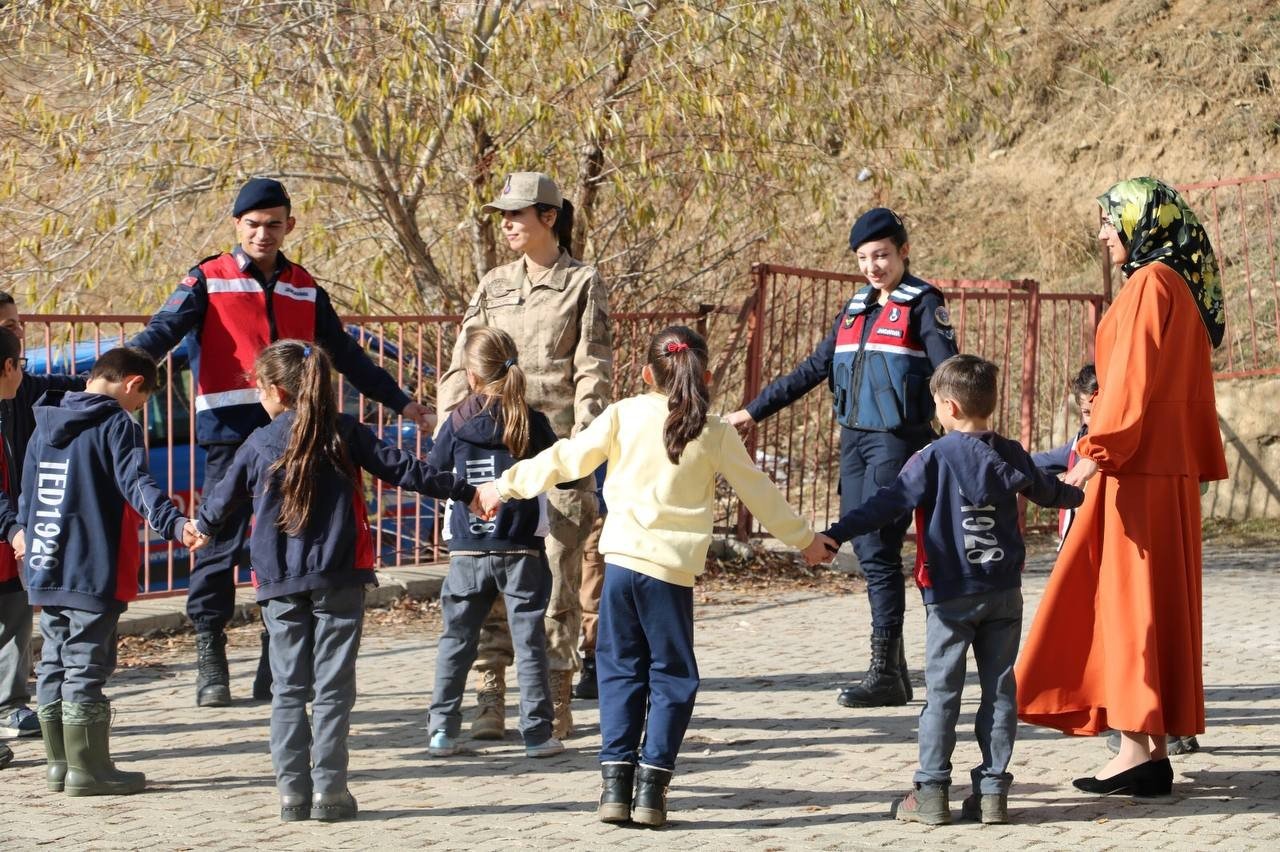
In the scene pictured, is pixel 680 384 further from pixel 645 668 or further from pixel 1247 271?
pixel 1247 271

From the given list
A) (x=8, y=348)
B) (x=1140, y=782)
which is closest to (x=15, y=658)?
(x=8, y=348)

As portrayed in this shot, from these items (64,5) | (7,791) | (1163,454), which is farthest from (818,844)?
(64,5)

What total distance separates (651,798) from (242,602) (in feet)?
14.2

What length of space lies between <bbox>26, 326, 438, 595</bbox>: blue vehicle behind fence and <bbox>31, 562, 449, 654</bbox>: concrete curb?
125 millimetres

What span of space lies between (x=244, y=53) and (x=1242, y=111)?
14.4 m

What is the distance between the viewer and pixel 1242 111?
64.1 ft

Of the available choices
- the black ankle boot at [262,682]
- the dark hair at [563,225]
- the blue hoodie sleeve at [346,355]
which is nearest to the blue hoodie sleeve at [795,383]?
the dark hair at [563,225]

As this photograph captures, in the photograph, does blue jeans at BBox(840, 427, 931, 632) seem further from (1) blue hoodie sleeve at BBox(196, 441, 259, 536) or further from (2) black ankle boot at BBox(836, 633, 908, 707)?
(1) blue hoodie sleeve at BBox(196, 441, 259, 536)

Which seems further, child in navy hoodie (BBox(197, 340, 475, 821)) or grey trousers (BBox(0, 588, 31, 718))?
grey trousers (BBox(0, 588, 31, 718))

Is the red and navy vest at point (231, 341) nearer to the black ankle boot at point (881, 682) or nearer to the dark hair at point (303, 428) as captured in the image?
the dark hair at point (303, 428)

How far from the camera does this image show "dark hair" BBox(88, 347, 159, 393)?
540 centimetres

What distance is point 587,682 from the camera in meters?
6.77

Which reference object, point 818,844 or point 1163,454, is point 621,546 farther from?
point 1163,454

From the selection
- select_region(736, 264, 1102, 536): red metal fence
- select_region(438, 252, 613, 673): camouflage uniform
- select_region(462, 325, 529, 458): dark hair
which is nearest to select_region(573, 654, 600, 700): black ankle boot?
select_region(438, 252, 613, 673): camouflage uniform
